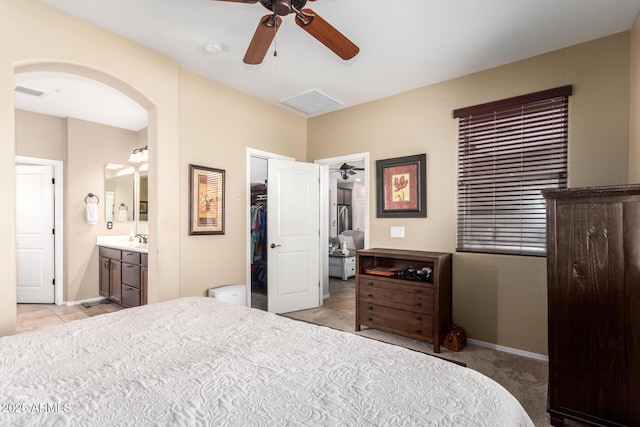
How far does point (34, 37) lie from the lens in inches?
82.5

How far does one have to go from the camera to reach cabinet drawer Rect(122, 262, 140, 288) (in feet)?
12.3

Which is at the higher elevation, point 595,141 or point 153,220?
point 595,141

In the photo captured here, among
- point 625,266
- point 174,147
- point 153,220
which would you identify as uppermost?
point 174,147

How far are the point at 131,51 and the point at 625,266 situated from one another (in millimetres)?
3722

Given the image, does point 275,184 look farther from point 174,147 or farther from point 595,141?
point 595,141

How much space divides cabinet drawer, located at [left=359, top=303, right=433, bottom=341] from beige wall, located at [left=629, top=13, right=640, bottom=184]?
6.32 feet

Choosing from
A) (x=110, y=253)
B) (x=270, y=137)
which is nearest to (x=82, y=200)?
(x=110, y=253)

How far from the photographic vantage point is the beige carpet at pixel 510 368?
2.13m

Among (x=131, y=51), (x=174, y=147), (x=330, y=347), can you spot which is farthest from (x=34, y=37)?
(x=330, y=347)

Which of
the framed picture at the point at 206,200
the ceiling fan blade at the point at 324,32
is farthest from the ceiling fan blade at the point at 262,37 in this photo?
the framed picture at the point at 206,200

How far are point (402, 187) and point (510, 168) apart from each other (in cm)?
109

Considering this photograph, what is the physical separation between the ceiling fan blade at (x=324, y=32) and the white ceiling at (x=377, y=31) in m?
0.34

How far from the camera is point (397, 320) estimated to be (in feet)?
10.5

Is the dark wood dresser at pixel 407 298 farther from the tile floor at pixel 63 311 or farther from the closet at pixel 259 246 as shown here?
the closet at pixel 259 246
